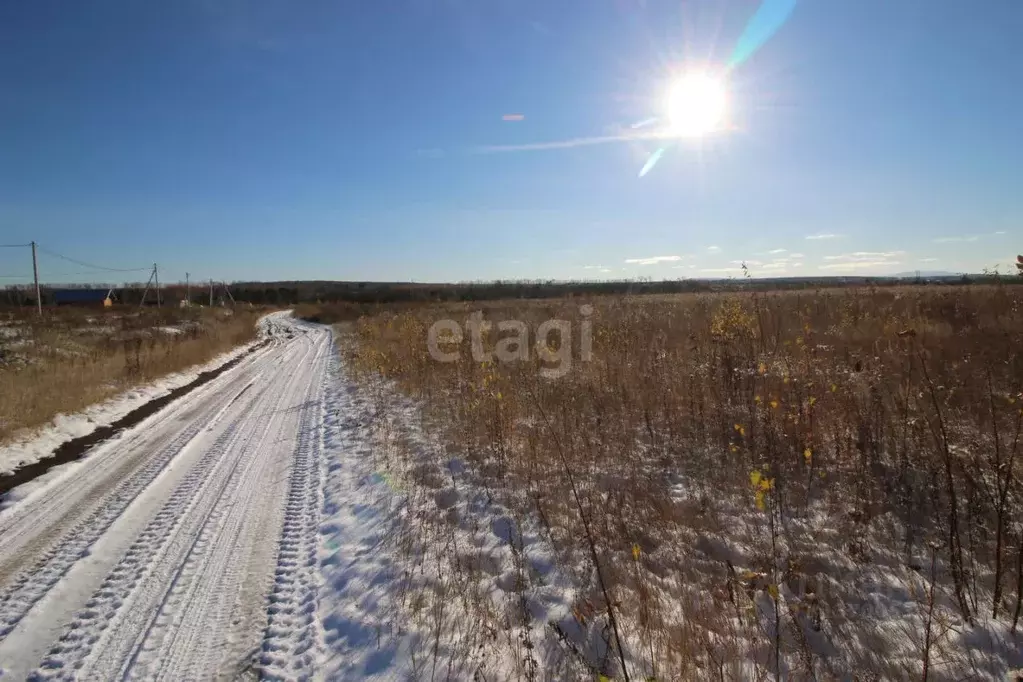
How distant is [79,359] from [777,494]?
15785mm

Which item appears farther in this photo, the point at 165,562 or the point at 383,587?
the point at 165,562

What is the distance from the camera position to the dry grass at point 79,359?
27.6ft

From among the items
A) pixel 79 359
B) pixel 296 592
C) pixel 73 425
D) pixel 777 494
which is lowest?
pixel 296 592

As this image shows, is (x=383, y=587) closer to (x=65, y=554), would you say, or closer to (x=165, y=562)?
(x=165, y=562)

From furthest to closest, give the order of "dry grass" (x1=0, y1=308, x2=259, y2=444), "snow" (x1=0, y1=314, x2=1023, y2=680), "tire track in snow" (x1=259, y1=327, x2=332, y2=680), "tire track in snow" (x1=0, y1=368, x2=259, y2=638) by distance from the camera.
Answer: "dry grass" (x1=0, y1=308, x2=259, y2=444)
"tire track in snow" (x1=0, y1=368, x2=259, y2=638)
"tire track in snow" (x1=259, y1=327, x2=332, y2=680)
"snow" (x1=0, y1=314, x2=1023, y2=680)

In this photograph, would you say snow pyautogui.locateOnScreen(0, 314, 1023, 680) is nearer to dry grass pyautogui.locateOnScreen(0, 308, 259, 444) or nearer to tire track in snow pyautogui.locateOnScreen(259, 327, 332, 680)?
tire track in snow pyautogui.locateOnScreen(259, 327, 332, 680)

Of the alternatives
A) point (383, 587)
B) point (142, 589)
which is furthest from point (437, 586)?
point (142, 589)

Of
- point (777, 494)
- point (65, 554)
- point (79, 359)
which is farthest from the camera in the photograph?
point (79, 359)

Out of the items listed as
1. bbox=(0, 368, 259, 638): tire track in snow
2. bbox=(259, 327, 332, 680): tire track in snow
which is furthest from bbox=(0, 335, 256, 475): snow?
bbox=(259, 327, 332, 680): tire track in snow

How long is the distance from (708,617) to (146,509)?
4.71 m

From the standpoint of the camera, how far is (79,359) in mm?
13266

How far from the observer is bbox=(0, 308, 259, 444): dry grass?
840 centimetres

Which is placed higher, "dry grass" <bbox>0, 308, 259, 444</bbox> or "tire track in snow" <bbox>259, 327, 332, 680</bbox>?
"dry grass" <bbox>0, 308, 259, 444</bbox>

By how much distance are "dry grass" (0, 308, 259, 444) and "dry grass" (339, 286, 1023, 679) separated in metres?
5.70
